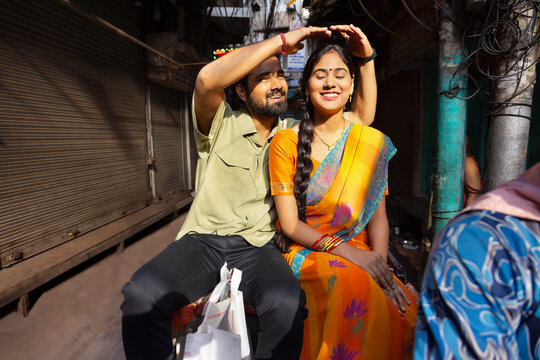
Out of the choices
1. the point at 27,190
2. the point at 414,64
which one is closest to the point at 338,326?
the point at 27,190

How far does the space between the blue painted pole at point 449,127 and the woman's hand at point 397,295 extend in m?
1.00

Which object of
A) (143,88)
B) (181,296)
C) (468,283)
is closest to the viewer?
(468,283)

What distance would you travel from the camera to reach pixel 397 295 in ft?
5.27

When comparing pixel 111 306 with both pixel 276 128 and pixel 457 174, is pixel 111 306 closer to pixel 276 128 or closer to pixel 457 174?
pixel 276 128

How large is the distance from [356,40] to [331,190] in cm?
100

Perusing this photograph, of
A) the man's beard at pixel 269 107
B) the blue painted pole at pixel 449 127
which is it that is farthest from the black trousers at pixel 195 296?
the blue painted pole at pixel 449 127

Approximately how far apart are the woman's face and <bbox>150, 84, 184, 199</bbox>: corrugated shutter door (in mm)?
5838

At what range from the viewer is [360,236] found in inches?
78.7

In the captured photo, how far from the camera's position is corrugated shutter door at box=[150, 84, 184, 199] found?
7.24 m

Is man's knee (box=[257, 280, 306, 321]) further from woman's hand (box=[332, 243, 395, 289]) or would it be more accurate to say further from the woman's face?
the woman's face

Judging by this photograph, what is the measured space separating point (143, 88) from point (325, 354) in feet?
21.6

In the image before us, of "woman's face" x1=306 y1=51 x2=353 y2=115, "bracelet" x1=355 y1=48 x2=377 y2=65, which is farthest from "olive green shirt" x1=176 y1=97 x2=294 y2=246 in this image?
"bracelet" x1=355 y1=48 x2=377 y2=65

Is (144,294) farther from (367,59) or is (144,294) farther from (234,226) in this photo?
(367,59)

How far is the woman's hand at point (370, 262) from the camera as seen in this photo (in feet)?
5.34
